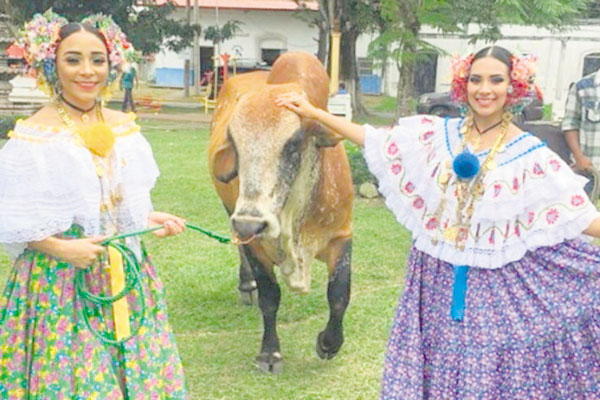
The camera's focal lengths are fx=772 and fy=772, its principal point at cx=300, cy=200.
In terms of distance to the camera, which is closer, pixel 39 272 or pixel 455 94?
pixel 39 272

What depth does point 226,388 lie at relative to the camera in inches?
153

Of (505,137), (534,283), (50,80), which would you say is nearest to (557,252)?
(534,283)

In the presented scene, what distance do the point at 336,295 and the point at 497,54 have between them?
1.75 m

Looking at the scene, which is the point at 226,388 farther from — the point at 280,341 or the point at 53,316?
the point at 53,316

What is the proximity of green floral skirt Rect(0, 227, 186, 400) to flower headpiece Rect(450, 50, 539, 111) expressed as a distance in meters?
1.43

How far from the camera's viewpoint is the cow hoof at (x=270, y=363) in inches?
162

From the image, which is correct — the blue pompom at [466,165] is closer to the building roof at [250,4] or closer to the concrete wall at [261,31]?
the building roof at [250,4]

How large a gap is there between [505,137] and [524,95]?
0.17m

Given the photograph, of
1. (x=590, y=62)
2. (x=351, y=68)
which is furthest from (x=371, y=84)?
(x=590, y=62)

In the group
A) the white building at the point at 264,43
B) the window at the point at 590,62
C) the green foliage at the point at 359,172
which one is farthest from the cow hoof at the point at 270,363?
the white building at the point at 264,43

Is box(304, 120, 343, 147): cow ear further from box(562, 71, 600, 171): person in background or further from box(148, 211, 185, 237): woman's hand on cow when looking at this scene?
box(562, 71, 600, 171): person in background

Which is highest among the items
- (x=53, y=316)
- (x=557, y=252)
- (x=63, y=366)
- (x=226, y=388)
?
(x=557, y=252)

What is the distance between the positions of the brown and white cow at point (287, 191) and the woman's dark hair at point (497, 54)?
35.3 inches

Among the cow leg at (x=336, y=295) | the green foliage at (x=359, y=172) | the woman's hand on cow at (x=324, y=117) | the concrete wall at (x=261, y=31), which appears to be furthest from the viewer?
the concrete wall at (x=261, y=31)
